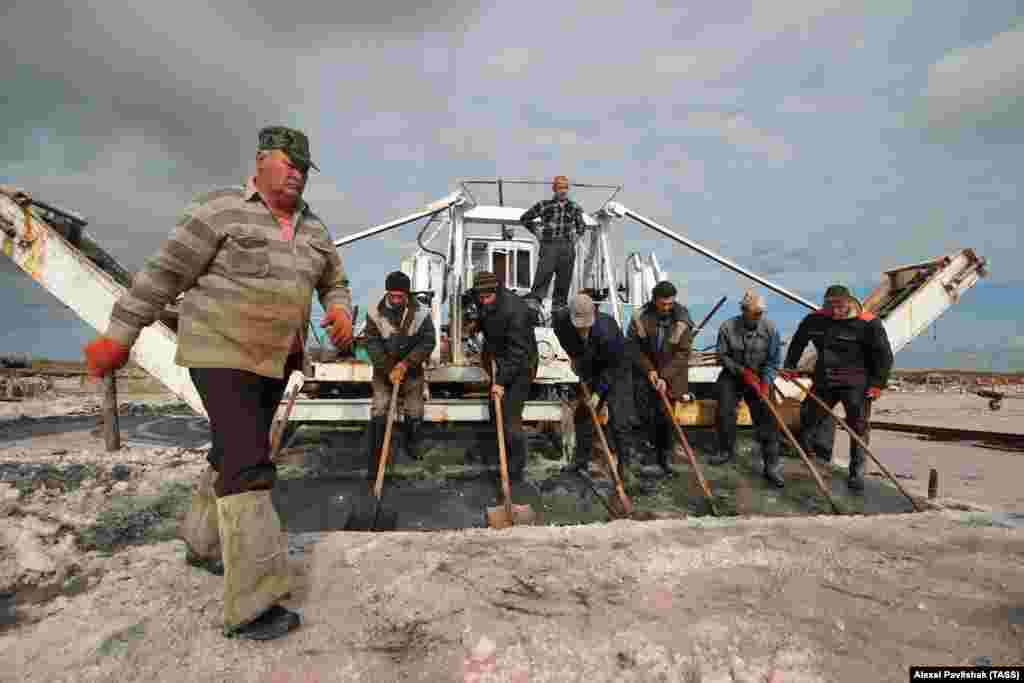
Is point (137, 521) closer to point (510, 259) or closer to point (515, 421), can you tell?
point (515, 421)

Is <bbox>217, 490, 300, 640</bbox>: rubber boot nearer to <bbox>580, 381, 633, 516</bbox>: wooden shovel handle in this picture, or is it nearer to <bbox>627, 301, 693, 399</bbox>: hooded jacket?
<bbox>580, 381, 633, 516</bbox>: wooden shovel handle

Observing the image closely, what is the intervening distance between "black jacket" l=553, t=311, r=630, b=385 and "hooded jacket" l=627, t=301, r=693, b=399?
364mm

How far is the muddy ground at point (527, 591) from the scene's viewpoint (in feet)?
5.55

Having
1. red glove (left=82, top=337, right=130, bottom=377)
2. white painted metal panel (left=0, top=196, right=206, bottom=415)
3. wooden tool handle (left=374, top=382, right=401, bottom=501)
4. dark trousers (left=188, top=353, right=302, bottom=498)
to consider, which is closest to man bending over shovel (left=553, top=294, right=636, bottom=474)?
wooden tool handle (left=374, top=382, right=401, bottom=501)

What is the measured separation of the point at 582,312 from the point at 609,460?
125 centimetres

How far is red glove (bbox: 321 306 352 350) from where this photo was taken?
214cm

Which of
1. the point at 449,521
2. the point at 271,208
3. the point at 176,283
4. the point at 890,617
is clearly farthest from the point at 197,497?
the point at 890,617

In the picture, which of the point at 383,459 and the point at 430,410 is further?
the point at 430,410

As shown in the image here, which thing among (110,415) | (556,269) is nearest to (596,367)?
(556,269)

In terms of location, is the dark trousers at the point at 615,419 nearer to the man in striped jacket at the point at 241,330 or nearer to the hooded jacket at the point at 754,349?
the hooded jacket at the point at 754,349

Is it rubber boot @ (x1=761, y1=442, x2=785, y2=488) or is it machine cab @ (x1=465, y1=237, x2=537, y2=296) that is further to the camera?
machine cab @ (x1=465, y1=237, x2=537, y2=296)

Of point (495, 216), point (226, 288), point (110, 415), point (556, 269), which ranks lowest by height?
point (110, 415)

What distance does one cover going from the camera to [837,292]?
15.8ft

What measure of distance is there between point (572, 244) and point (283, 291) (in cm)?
508
